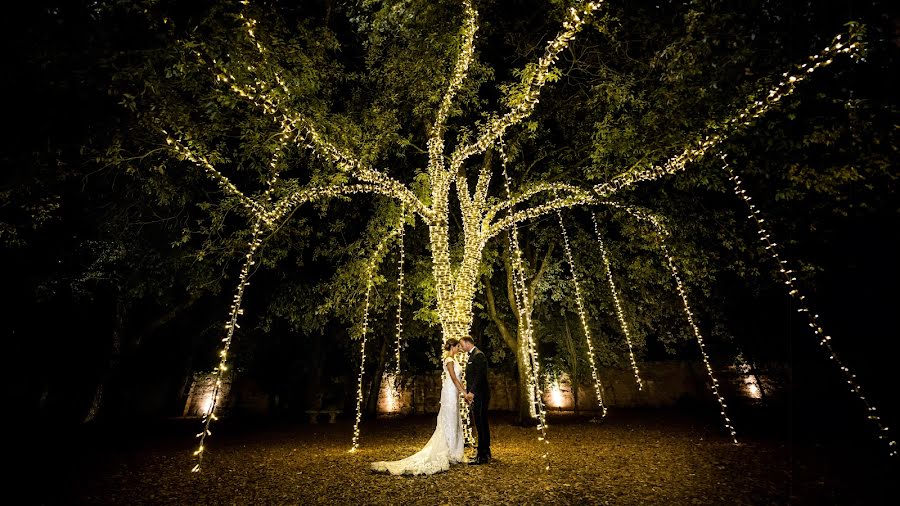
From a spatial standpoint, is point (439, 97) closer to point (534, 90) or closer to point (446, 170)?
point (446, 170)

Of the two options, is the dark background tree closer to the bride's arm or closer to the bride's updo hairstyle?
the bride's updo hairstyle

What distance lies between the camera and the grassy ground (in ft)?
15.7

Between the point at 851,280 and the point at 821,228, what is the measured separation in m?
4.01

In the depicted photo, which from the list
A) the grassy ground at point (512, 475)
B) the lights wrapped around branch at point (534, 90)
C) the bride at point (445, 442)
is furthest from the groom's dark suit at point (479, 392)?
the lights wrapped around branch at point (534, 90)

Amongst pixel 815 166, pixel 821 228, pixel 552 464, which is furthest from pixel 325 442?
pixel 821 228

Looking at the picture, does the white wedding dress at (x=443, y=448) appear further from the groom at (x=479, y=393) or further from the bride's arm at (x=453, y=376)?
the groom at (x=479, y=393)

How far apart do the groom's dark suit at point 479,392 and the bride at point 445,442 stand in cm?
20

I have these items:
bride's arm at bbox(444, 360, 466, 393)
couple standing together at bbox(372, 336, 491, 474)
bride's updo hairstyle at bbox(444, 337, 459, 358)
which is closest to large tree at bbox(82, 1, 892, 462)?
bride's updo hairstyle at bbox(444, 337, 459, 358)

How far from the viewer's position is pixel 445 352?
276 inches

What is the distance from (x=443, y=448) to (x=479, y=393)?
3.18 feet

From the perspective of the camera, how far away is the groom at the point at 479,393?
21.4ft

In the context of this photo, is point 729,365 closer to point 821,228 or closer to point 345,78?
point 821,228

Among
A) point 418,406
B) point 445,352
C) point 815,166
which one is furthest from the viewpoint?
point 418,406

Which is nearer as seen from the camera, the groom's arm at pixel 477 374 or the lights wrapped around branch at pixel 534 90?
the lights wrapped around branch at pixel 534 90
